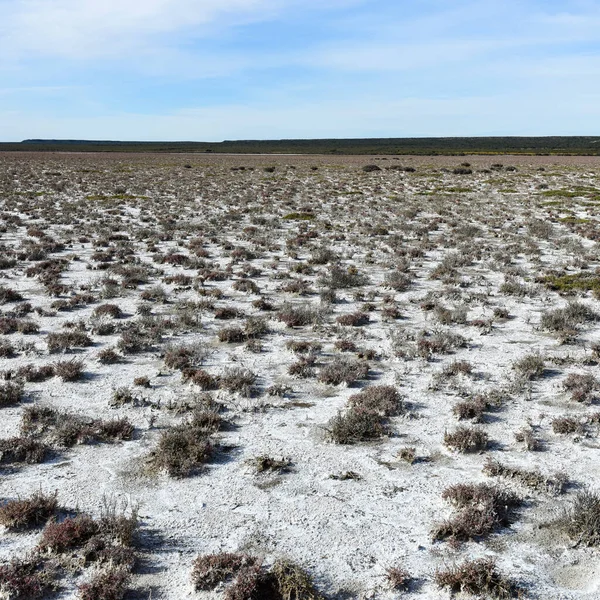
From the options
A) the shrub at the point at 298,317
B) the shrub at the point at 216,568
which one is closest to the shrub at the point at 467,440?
the shrub at the point at 216,568

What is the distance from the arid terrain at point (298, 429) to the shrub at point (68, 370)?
0.04 m

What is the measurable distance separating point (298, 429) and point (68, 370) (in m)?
3.77

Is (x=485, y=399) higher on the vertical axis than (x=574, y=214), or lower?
lower

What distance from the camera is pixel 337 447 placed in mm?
7059

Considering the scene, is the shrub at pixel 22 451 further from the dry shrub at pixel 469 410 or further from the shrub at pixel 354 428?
the dry shrub at pixel 469 410

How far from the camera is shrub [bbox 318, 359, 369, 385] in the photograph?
8867mm

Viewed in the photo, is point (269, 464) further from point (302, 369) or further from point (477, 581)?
point (302, 369)

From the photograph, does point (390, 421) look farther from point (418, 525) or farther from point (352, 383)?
point (418, 525)

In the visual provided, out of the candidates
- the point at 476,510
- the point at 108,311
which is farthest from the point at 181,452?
the point at 108,311

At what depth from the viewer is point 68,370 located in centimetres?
884

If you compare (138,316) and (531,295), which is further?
(531,295)

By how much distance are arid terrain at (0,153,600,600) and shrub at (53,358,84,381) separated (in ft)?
0.12

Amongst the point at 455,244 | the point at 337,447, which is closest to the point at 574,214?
the point at 455,244

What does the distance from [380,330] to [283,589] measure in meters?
7.21
